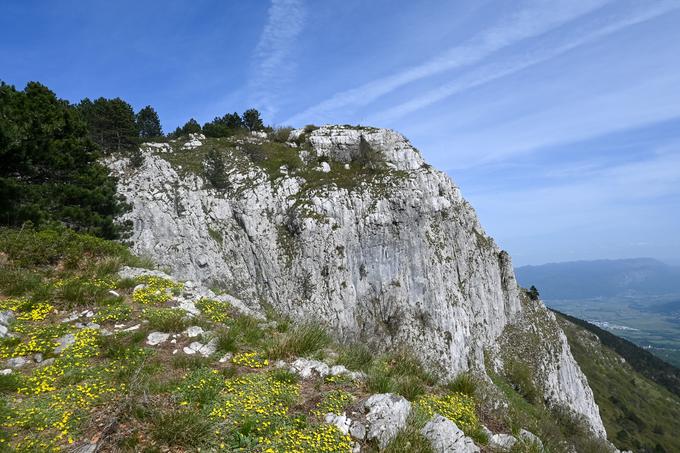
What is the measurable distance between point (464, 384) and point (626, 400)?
168 metres

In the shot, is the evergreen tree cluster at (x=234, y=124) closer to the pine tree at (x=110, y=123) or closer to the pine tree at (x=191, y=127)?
the pine tree at (x=191, y=127)

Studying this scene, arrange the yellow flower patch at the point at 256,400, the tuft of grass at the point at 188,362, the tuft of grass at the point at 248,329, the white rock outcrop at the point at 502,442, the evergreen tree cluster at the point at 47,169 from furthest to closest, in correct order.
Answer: the evergreen tree cluster at the point at 47,169
the tuft of grass at the point at 248,329
the tuft of grass at the point at 188,362
the white rock outcrop at the point at 502,442
the yellow flower patch at the point at 256,400

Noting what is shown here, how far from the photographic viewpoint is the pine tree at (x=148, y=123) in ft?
195

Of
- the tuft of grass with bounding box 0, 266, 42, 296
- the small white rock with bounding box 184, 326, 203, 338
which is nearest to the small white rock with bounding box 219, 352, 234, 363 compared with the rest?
the small white rock with bounding box 184, 326, 203, 338

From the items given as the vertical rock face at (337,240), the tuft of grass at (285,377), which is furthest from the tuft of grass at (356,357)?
the vertical rock face at (337,240)

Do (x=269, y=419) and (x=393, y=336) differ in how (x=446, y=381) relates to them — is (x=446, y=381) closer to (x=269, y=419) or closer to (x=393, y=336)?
(x=269, y=419)

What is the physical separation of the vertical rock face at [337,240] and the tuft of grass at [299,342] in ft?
99.5

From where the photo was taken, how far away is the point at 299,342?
9242mm

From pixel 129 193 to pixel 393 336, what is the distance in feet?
116

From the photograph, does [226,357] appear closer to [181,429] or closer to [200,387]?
[200,387]

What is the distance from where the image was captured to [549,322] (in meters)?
66.6

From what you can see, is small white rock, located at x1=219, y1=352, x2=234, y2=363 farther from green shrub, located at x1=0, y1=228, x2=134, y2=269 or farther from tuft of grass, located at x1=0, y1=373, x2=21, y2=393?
green shrub, located at x1=0, y1=228, x2=134, y2=269

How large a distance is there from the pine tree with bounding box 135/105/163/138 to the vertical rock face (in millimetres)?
19099

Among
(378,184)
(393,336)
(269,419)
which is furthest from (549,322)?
(269,419)
